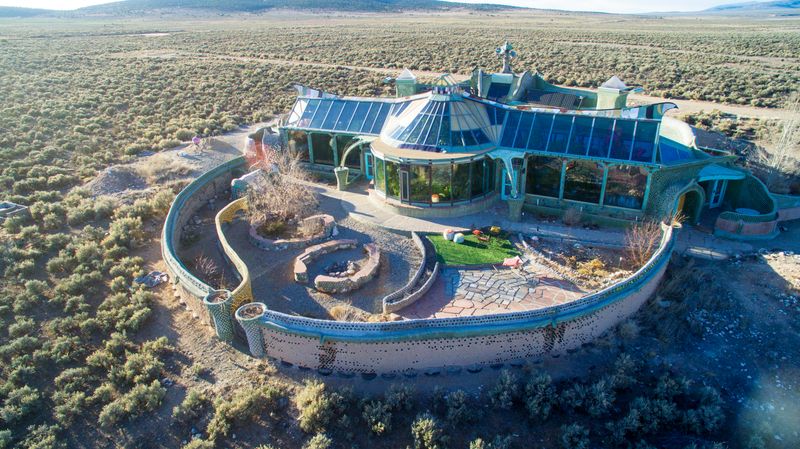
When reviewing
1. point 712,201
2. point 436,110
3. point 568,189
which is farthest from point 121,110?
point 712,201

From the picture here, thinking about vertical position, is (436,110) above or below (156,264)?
above

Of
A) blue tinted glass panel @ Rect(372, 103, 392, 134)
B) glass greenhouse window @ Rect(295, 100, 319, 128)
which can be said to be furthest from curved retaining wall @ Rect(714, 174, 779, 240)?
glass greenhouse window @ Rect(295, 100, 319, 128)

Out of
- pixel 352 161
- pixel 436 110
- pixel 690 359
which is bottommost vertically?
pixel 690 359

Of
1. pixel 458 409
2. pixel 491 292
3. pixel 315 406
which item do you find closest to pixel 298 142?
pixel 491 292

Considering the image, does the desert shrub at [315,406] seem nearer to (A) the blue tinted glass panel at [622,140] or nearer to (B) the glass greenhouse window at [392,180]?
(B) the glass greenhouse window at [392,180]

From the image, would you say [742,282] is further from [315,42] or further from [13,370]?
[315,42]
